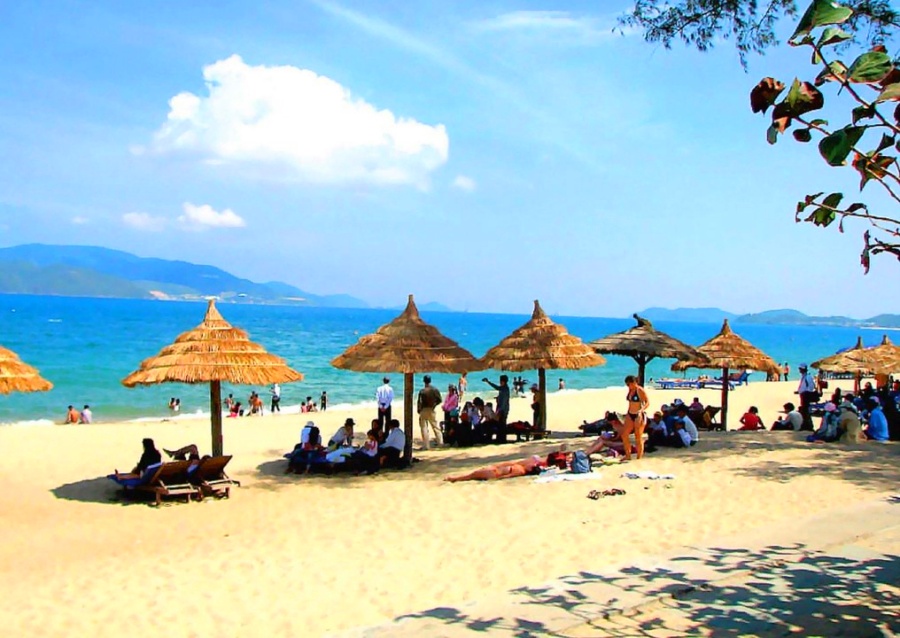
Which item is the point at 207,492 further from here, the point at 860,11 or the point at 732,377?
the point at 732,377

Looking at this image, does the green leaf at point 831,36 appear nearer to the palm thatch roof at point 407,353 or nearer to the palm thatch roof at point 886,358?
the palm thatch roof at point 407,353

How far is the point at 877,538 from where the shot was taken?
6406mm

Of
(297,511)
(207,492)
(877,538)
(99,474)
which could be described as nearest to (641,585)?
(877,538)

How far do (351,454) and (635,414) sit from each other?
424 centimetres

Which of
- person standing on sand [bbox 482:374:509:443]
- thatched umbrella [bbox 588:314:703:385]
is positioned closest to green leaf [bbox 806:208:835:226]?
person standing on sand [bbox 482:374:509:443]

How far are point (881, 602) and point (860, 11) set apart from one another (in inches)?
190

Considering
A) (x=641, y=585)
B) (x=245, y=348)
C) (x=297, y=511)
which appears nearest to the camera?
(x=641, y=585)

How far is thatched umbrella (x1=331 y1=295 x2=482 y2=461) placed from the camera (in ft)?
37.7

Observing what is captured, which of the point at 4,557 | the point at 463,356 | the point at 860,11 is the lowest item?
the point at 4,557

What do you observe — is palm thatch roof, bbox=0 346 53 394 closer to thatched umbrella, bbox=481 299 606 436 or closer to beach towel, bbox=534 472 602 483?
beach towel, bbox=534 472 602 483

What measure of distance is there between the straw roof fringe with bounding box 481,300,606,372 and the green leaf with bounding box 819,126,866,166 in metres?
10.2

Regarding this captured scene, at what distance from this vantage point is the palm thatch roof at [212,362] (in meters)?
10.0

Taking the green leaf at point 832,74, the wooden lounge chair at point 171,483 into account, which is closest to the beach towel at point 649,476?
the wooden lounge chair at point 171,483

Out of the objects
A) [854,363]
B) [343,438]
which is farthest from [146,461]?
[854,363]
